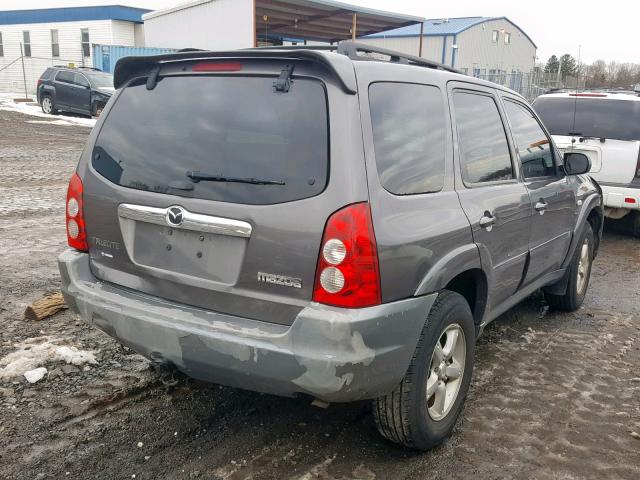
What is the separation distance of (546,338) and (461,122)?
87.6 inches

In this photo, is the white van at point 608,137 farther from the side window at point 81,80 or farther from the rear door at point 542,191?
the side window at point 81,80

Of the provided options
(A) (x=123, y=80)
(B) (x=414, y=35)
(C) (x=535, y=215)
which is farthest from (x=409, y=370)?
(B) (x=414, y=35)

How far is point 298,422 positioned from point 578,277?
3.19m

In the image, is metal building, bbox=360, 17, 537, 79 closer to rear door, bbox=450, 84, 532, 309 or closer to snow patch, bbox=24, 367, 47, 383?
rear door, bbox=450, 84, 532, 309

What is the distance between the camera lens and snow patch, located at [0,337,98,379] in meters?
3.73

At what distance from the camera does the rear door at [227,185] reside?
255 cm

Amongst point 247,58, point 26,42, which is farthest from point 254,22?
point 26,42

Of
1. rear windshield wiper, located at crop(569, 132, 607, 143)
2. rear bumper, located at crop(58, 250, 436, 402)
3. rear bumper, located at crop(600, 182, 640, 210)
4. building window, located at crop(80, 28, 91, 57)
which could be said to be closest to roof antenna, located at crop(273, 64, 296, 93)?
rear bumper, located at crop(58, 250, 436, 402)

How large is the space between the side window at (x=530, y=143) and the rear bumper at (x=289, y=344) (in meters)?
1.80

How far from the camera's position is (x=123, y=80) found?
3260 millimetres

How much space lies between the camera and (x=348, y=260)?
248 centimetres

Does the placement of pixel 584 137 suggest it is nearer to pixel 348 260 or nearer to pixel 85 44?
pixel 348 260

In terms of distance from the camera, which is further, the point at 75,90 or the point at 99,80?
A: the point at 75,90

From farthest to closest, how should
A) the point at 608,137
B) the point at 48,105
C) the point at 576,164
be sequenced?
the point at 48,105 < the point at 608,137 < the point at 576,164
